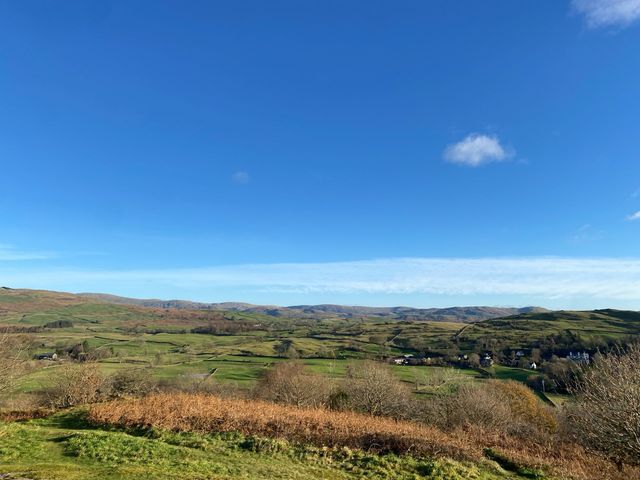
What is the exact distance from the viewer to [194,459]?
1873 centimetres

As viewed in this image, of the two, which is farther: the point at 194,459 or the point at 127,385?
the point at 127,385

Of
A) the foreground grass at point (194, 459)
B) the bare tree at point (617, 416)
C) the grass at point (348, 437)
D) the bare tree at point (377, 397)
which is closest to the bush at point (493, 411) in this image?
the bare tree at point (377, 397)

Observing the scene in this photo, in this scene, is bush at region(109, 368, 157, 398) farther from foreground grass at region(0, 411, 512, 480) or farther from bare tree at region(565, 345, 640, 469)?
bare tree at region(565, 345, 640, 469)

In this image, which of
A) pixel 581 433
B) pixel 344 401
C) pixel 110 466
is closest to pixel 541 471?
pixel 581 433

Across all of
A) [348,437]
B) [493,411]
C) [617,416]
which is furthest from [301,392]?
[617,416]

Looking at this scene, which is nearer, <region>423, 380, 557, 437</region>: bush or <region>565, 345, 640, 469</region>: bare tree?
<region>565, 345, 640, 469</region>: bare tree

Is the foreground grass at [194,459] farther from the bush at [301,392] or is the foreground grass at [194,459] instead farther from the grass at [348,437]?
the bush at [301,392]

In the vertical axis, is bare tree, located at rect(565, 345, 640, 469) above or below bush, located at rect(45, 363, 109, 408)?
above

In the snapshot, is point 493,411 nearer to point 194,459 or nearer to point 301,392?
point 301,392

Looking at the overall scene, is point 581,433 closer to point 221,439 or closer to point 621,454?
point 621,454

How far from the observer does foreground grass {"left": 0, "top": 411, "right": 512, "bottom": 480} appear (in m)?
15.8

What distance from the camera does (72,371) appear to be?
Result: 50.2 m

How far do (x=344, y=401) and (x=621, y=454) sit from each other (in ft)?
108

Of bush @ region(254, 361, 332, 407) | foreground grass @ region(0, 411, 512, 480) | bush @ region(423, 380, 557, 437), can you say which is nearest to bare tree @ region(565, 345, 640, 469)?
bush @ region(423, 380, 557, 437)
